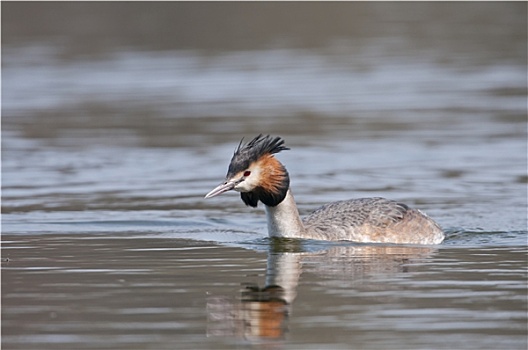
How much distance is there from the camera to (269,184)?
1405 cm

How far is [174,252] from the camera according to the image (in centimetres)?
1438

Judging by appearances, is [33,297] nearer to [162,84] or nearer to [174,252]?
[174,252]

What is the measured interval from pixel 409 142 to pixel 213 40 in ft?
57.1

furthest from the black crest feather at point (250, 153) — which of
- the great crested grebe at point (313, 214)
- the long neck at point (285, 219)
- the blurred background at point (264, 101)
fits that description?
the blurred background at point (264, 101)

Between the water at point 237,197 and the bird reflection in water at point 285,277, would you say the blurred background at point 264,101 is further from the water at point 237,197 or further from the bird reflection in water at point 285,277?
the bird reflection in water at point 285,277

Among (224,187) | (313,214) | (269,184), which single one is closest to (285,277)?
(224,187)

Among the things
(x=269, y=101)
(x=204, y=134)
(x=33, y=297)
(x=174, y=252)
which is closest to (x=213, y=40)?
(x=269, y=101)

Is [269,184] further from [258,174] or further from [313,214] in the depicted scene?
[313,214]

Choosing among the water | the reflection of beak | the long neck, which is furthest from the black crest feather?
the water

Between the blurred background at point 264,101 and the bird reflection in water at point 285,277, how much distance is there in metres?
2.48

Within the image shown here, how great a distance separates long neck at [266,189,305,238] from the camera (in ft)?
47.2

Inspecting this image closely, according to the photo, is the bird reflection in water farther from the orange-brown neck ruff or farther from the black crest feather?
the black crest feather

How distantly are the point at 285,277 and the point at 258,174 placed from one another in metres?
1.50

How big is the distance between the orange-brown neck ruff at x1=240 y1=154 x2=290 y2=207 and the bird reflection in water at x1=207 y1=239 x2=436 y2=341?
58 cm
